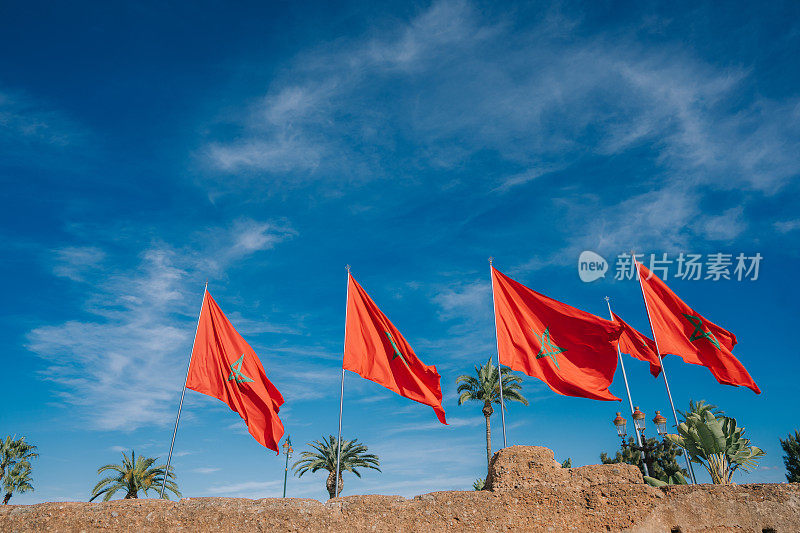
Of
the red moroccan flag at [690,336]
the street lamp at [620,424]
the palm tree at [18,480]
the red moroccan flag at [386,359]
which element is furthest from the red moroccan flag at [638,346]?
the palm tree at [18,480]

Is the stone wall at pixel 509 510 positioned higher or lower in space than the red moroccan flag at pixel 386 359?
lower

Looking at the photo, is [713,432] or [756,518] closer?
[756,518]

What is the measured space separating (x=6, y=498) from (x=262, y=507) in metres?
39.3

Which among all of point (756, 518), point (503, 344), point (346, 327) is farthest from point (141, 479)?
point (756, 518)

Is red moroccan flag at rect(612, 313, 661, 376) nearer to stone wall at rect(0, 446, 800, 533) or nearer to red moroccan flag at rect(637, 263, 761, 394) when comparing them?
red moroccan flag at rect(637, 263, 761, 394)

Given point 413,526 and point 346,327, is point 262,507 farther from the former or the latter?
point 346,327

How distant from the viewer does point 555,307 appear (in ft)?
44.1

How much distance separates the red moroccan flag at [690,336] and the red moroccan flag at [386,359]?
7637mm

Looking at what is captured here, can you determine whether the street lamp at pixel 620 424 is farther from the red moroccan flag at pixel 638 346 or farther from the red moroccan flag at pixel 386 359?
the red moroccan flag at pixel 386 359

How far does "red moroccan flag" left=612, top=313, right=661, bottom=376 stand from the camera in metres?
16.4

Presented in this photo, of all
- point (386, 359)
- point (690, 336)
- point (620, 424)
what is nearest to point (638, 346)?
point (690, 336)

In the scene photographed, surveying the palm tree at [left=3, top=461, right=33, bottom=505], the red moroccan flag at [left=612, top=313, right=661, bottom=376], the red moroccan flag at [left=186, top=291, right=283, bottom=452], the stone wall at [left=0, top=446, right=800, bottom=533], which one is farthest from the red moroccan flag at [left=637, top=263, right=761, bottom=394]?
the palm tree at [left=3, top=461, right=33, bottom=505]

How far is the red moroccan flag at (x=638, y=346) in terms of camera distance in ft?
53.8

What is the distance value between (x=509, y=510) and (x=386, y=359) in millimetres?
5636
